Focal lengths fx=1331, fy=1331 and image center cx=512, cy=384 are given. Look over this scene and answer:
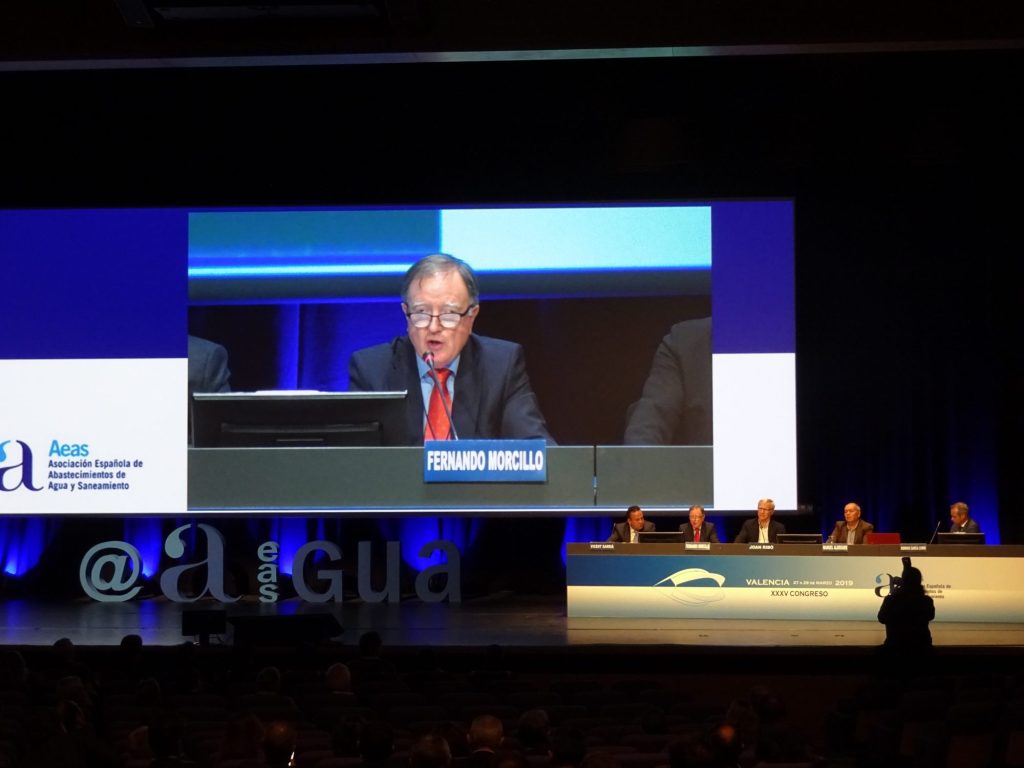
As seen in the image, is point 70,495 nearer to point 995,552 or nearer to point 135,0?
point 135,0

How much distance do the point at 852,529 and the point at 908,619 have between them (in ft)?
7.88

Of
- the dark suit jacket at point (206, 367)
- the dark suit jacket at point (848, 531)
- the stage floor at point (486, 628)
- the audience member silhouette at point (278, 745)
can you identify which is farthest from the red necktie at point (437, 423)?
the audience member silhouette at point (278, 745)

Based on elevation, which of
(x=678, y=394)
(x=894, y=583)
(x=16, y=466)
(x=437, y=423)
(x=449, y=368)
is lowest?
(x=894, y=583)

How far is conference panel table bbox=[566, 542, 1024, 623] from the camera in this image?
365 inches

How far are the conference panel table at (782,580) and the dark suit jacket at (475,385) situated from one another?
1793 millimetres

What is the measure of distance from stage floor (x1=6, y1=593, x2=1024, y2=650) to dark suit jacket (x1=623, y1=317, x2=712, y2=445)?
1.64 m

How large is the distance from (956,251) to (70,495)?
26.0 ft

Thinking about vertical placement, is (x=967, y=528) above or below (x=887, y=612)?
above

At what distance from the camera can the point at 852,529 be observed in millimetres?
9859

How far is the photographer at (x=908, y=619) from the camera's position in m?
7.50

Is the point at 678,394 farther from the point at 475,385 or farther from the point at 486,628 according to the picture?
the point at 486,628

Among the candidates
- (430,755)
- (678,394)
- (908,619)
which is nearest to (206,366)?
(678,394)

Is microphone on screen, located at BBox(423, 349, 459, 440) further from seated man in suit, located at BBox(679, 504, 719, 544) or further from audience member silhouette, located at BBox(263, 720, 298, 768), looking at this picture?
audience member silhouette, located at BBox(263, 720, 298, 768)

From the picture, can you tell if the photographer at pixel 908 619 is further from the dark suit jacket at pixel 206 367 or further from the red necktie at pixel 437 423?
the dark suit jacket at pixel 206 367
